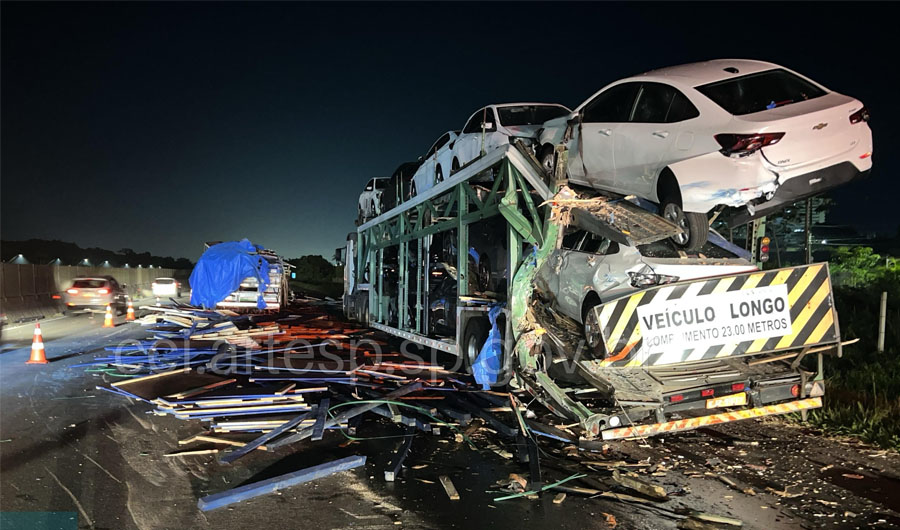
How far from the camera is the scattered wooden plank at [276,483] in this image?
4570 mm

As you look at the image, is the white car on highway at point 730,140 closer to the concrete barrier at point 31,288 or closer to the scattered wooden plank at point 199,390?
the scattered wooden plank at point 199,390

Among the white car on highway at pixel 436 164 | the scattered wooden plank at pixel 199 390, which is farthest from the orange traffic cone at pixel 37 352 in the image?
the white car on highway at pixel 436 164

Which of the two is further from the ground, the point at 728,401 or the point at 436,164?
the point at 436,164

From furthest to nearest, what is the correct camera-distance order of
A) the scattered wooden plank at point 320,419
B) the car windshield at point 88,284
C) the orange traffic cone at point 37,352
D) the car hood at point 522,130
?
1. the car windshield at point 88,284
2. the orange traffic cone at point 37,352
3. the car hood at point 522,130
4. the scattered wooden plank at point 320,419

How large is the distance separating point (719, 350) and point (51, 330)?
18693 millimetres

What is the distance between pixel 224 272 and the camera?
21.1 metres

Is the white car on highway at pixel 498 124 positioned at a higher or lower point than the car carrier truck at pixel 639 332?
higher

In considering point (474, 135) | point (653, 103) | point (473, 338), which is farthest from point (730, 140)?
point (474, 135)

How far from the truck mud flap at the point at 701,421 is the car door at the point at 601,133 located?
102 inches

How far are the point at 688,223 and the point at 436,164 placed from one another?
290 inches

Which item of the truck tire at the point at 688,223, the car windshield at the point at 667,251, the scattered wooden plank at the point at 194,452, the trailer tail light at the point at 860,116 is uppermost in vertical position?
the trailer tail light at the point at 860,116

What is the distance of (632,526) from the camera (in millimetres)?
4223

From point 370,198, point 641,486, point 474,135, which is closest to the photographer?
point 641,486

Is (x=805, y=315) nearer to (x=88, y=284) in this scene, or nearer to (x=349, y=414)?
(x=349, y=414)
